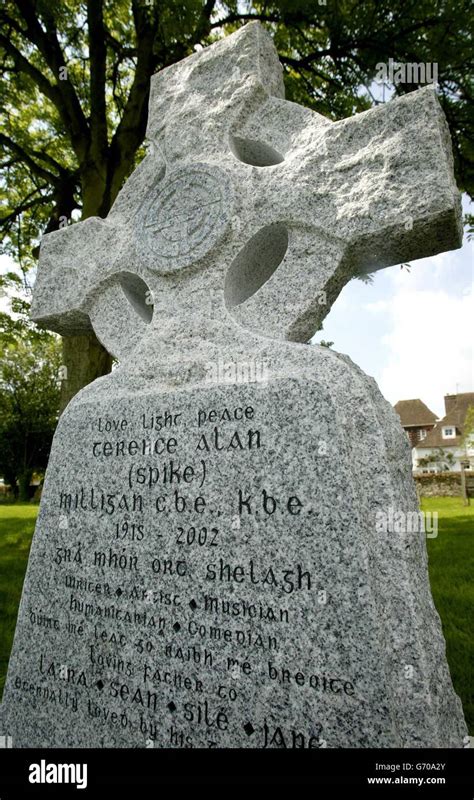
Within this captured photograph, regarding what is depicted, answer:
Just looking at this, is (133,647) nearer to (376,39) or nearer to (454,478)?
(376,39)

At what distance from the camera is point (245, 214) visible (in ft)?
8.71

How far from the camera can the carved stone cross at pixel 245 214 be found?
2.34 metres

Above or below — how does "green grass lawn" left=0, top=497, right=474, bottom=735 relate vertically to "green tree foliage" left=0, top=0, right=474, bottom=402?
below

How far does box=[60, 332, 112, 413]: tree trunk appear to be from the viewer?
20.4 ft

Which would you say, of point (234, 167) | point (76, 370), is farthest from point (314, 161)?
point (76, 370)

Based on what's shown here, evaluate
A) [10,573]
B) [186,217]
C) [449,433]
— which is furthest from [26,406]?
[449,433]

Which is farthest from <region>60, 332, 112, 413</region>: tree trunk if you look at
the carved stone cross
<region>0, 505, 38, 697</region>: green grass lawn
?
the carved stone cross

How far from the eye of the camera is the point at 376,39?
585cm

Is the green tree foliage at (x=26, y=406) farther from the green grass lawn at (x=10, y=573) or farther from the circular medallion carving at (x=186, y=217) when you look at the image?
the circular medallion carving at (x=186, y=217)

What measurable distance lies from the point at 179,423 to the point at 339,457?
82 centimetres

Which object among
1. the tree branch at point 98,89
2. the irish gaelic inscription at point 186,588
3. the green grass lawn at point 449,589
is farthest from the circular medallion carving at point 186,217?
the tree branch at point 98,89

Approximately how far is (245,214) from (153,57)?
6.17 meters

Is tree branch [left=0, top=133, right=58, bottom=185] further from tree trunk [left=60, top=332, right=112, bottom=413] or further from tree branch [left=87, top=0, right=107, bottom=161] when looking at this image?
tree trunk [left=60, top=332, right=112, bottom=413]

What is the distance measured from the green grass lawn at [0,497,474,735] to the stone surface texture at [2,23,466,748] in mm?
1464
